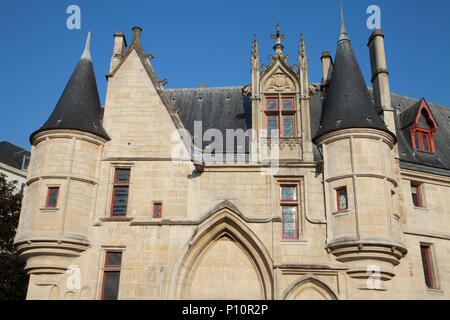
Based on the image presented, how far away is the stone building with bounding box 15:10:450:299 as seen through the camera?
15500 millimetres

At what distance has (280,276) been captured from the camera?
1547cm

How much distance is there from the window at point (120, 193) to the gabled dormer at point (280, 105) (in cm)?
426

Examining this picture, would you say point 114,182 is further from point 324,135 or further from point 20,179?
point 20,179

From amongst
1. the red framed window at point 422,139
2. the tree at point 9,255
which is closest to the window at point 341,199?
the red framed window at point 422,139

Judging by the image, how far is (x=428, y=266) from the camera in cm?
1705

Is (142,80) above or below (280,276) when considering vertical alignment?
above

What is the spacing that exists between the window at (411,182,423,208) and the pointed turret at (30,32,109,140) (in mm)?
10318

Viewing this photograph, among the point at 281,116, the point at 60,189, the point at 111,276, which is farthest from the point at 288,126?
the point at 60,189

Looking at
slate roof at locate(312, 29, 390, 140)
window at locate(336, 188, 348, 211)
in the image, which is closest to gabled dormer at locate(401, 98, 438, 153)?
slate roof at locate(312, 29, 390, 140)

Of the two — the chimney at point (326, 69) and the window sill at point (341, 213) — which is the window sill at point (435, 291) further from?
the chimney at point (326, 69)

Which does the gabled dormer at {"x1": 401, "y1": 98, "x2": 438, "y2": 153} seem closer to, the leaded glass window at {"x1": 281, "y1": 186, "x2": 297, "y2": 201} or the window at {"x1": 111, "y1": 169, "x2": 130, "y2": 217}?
the leaded glass window at {"x1": 281, "y1": 186, "x2": 297, "y2": 201}

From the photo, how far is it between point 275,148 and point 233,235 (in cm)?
306
